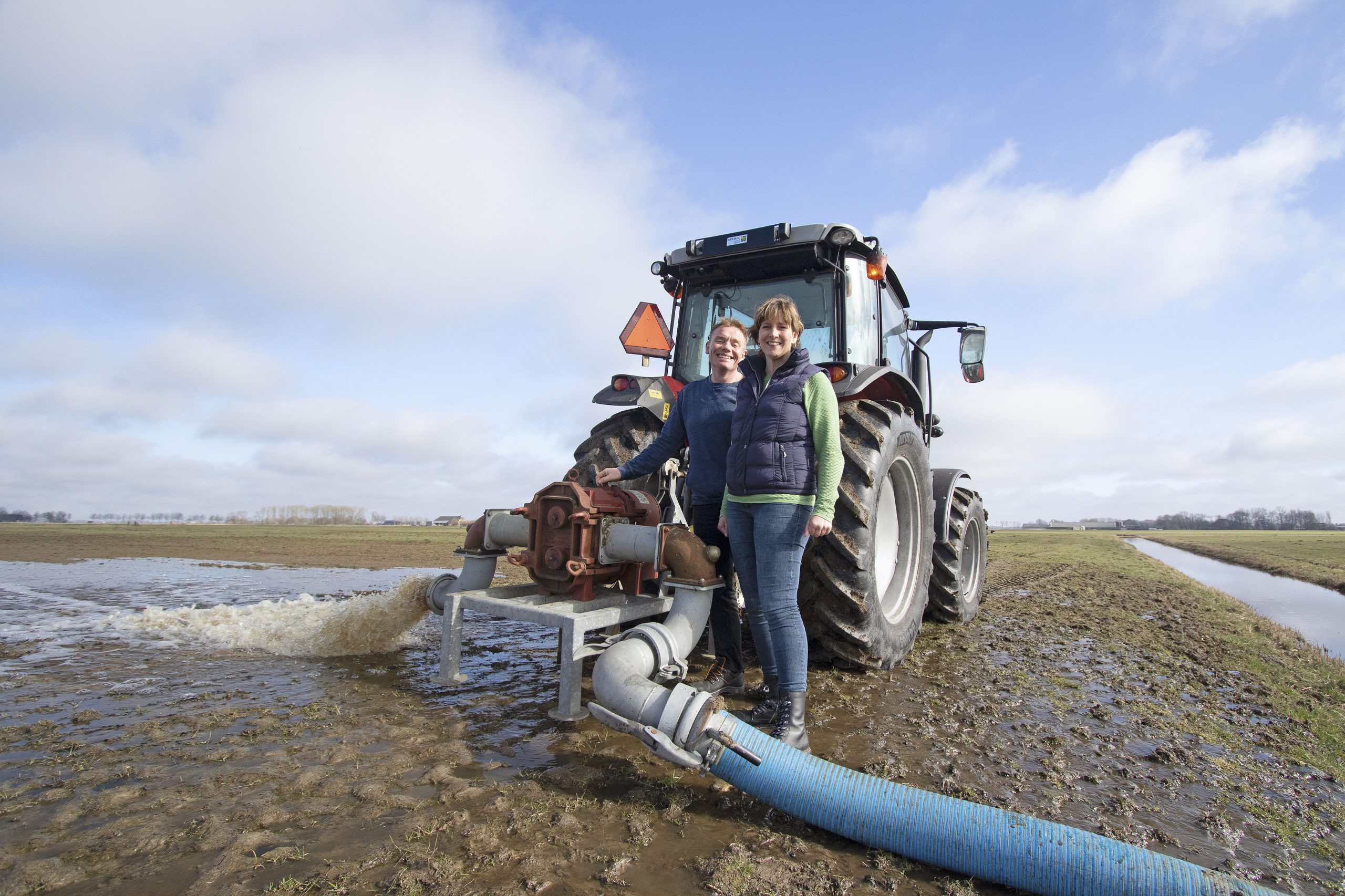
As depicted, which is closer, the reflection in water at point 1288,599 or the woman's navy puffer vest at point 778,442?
the woman's navy puffer vest at point 778,442

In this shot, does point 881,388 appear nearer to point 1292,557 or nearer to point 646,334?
point 646,334

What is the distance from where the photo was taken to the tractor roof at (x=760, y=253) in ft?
13.9

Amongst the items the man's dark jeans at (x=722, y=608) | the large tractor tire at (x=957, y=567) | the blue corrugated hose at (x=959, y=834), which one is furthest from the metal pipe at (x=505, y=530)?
the large tractor tire at (x=957, y=567)

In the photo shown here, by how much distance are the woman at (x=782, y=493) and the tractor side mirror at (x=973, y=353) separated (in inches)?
134

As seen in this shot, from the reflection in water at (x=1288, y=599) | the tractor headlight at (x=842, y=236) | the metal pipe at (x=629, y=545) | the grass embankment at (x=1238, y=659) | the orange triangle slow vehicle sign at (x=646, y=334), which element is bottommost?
the reflection in water at (x=1288, y=599)

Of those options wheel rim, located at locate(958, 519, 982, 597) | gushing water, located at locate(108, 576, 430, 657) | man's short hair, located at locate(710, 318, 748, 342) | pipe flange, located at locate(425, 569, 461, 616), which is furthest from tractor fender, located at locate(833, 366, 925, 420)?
gushing water, located at locate(108, 576, 430, 657)

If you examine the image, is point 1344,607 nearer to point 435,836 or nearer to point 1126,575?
point 1126,575

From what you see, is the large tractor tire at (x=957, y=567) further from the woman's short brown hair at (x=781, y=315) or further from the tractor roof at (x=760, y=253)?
the woman's short brown hair at (x=781, y=315)

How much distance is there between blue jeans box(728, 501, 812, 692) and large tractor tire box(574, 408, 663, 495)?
4.40ft

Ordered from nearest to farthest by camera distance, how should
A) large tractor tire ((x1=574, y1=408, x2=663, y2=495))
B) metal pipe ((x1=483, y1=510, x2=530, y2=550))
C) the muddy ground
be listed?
the muddy ground
metal pipe ((x1=483, y1=510, x2=530, y2=550))
large tractor tire ((x1=574, y1=408, x2=663, y2=495))

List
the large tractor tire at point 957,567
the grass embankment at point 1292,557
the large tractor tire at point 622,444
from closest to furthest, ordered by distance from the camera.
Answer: the large tractor tire at point 622,444 → the large tractor tire at point 957,567 → the grass embankment at point 1292,557

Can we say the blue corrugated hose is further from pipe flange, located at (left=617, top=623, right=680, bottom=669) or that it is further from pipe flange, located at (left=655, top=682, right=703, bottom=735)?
pipe flange, located at (left=617, top=623, right=680, bottom=669)

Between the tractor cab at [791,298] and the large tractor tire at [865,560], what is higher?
the tractor cab at [791,298]

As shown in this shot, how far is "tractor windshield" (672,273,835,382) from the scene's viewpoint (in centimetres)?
441
